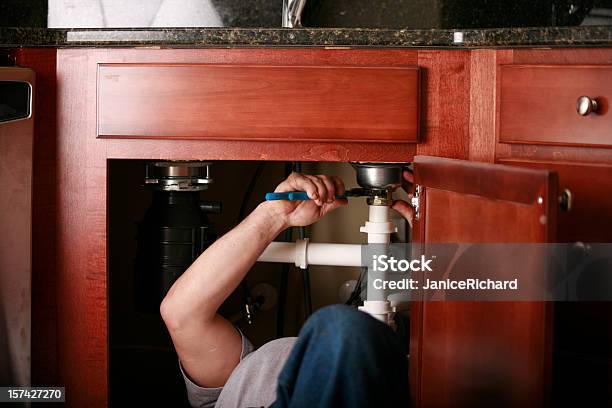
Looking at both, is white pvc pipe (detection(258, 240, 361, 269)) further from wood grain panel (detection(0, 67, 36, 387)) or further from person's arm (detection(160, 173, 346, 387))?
wood grain panel (detection(0, 67, 36, 387))

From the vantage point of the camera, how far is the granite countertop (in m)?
1.12

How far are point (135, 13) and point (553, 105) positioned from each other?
38.5 inches

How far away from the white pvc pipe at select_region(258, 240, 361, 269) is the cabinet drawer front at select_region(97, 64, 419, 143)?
0.34m

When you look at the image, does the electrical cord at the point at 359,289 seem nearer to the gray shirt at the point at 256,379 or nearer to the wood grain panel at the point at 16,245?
the gray shirt at the point at 256,379

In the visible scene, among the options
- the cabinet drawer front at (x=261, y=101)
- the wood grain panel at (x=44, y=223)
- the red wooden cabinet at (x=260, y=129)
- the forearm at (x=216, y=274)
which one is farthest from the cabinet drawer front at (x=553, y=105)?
the wood grain panel at (x=44, y=223)

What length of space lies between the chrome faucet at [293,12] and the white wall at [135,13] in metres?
0.24

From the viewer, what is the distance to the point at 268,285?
179 cm

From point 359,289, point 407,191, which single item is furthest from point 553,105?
point 359,289

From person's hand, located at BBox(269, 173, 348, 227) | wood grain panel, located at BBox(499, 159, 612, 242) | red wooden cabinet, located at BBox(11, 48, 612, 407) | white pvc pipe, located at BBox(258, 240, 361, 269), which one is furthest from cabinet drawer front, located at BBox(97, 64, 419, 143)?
white pvc pipe, located at BBox(258, 240, 361, 269)

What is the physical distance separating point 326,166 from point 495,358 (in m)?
0.96

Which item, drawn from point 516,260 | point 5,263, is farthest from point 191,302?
point 516,260

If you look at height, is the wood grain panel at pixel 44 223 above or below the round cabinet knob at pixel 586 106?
below

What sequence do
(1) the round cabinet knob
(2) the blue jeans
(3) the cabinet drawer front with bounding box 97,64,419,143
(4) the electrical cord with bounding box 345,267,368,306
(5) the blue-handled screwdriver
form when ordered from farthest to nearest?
(4) the electrical cord with bounding box 345,267,368,306, (5) the blue-handled screwdriver, (3) the cabinet drawer front with bounding box 97,64,419,143, (1) the round cabinet knob, (2) the blue jeans

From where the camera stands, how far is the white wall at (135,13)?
166cm
